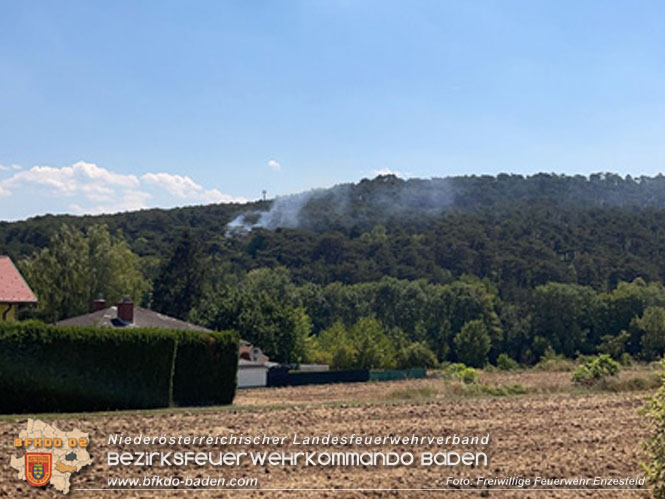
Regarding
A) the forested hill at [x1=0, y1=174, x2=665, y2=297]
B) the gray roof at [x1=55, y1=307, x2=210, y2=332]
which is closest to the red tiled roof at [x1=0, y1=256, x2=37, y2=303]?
the gray roof at [x1=55, y1=307, x2=210, y2=332]

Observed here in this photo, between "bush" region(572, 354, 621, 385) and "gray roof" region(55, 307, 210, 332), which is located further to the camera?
"gray roof" region(55, 307, 210, 332)

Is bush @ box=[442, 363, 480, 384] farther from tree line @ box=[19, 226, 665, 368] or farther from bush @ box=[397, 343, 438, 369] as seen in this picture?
bush @ box=[397, 343, 438, 369]

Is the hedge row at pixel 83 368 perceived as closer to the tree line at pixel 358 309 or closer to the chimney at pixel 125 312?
the chimney at pixel 125 312

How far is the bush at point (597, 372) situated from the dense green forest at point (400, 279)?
1117 inches

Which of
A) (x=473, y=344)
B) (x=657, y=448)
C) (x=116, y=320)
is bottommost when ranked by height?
(x=473, y=344)

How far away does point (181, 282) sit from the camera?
8169cm

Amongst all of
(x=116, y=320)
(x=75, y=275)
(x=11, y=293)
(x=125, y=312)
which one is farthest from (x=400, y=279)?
(x=11, y=293)

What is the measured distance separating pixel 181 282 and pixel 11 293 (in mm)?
44616

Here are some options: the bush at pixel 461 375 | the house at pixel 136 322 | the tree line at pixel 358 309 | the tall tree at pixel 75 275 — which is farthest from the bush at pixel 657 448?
the tall tree at pixel 75 275

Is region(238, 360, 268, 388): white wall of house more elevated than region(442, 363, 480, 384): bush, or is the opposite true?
region(442, 363, 480, 384): bush

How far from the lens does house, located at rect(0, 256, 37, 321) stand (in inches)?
1443

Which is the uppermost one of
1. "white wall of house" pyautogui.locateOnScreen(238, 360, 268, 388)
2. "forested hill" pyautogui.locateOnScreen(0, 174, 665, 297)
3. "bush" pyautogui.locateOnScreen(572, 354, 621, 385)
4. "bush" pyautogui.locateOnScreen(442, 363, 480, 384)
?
"forested hill" pyautogui.locateOnScreen(0, 174, 665, 297)

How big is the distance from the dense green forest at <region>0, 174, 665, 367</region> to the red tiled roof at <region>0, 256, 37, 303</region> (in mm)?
21548

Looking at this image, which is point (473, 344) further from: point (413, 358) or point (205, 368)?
point (205, 368)
